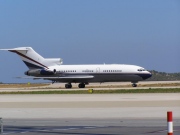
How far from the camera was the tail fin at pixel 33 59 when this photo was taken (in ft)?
244

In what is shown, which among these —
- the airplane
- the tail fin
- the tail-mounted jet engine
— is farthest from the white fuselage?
the tail fin

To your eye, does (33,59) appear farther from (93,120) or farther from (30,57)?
(93,120)

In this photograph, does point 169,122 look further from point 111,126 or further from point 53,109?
point 53,109

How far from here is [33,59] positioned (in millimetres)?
74438

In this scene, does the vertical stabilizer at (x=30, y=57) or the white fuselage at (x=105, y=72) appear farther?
the vertical stabilizer at (x=30, y=57)

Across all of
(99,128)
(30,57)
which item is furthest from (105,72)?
(99,128)

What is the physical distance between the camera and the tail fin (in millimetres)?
74312

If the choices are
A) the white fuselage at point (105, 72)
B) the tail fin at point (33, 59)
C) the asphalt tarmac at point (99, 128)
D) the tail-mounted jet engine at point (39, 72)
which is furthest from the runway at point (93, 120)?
the tail fin at point (33, 59)

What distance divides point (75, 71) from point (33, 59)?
21.6 ft

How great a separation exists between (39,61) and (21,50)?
117 inches

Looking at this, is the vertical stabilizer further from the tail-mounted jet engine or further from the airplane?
the tail-mounted jet engine

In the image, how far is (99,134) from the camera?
17.4m

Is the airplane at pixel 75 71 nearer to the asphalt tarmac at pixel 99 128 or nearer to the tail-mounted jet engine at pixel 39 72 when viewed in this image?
the tail-mounted jet engine at pixel 39 72

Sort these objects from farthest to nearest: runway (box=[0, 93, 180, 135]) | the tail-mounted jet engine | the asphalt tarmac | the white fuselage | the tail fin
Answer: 1. the tail fin
2. the tail-mounted jet engine
3. the white fuselage
4. runway (box=[0, 93, 180, 135])
5. the asphalt tarmac
